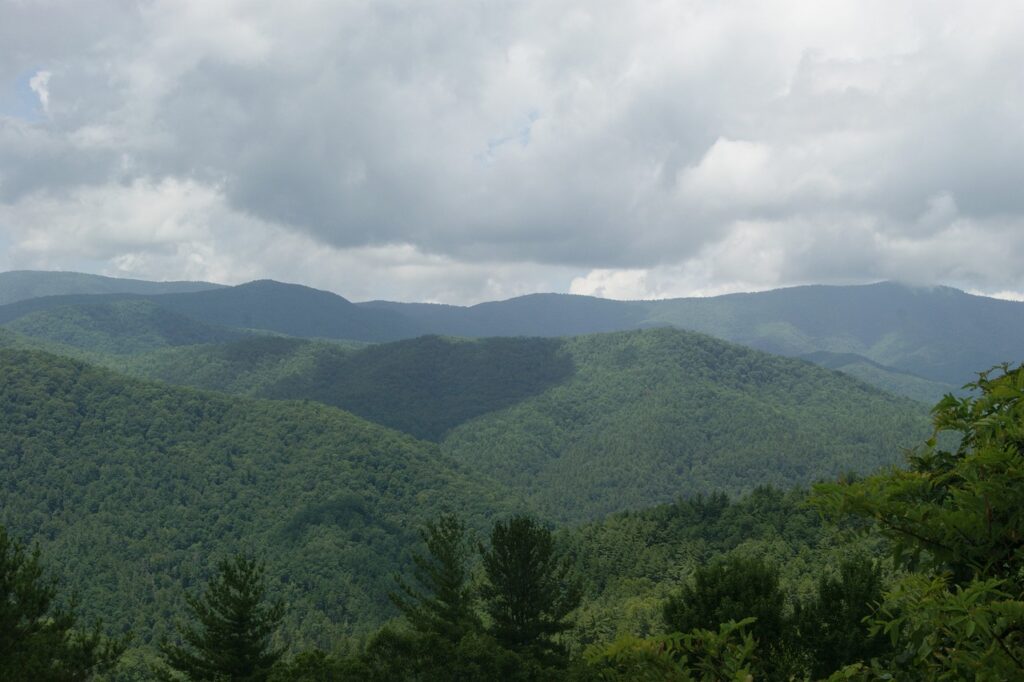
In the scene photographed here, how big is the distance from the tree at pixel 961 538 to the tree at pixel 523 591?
37.3 metres

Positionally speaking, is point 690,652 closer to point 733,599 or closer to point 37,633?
point 733,599

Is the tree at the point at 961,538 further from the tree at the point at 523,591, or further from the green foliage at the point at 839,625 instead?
the tree at the point at 523,591

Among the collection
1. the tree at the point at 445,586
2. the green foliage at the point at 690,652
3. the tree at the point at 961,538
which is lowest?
the tree at the point at 445,586

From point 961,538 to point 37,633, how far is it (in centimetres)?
3547

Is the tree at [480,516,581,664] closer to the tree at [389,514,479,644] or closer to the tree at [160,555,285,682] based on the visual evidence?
the tree at [389,514,479,644]

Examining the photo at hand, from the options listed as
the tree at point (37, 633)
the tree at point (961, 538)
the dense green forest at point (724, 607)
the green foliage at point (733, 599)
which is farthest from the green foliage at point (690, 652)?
the tree at point (37, 633)

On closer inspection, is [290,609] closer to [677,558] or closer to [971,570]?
[677,558]

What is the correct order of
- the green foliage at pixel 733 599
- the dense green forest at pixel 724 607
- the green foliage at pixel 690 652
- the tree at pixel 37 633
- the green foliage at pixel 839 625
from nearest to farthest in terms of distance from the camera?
1. the dense green forest at pixel 724 607
2. the green foliage at pixel 690 652
3. the tree at pixel 37 633
4. the green foliage at pixel 839 625
5. the green foliage at pixel 733 599

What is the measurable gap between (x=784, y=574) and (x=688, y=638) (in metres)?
85.6

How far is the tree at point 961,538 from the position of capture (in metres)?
5.10

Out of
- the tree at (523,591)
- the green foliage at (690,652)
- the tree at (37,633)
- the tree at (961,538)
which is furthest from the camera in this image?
the tree at (523,591)

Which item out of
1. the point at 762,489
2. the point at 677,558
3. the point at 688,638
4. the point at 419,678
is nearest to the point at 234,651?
the point at 419,678

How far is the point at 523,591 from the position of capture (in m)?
42.5

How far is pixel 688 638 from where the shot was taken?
22.9 feet
